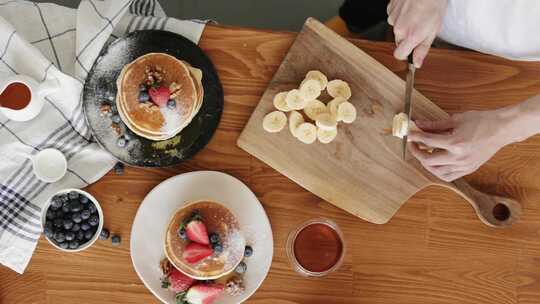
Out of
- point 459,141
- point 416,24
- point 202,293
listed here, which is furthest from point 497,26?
point 202,293

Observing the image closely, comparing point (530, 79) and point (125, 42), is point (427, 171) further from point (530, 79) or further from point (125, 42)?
point (125, 42)

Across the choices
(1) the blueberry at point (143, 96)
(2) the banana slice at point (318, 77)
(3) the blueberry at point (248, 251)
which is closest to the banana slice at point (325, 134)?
(2) the banana slice at point (318, 77)

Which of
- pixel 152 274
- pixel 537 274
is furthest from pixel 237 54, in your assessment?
pixel 537 274

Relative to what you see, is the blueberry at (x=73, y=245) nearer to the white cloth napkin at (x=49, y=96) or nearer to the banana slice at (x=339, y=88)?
the white cloth napkin at (x=49, y=96)

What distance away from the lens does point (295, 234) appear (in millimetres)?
1347

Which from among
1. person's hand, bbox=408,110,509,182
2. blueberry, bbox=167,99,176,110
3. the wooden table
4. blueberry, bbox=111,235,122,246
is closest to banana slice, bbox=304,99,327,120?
the wooden table

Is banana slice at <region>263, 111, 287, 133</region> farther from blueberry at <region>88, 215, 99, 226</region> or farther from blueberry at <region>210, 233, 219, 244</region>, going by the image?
blueberry at <region>88, 215, 99, 226</region>

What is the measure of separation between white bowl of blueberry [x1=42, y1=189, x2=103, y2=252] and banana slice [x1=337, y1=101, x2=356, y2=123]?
0.66m

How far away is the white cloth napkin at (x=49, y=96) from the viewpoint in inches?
50.9

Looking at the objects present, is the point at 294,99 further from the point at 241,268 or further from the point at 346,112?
the point at 241,268

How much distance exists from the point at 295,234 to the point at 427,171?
15.5 inches

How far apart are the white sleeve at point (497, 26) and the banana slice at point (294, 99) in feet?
1.36

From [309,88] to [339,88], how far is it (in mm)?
86

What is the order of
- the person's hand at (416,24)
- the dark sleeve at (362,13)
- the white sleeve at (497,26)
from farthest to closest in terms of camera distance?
the dark sleeve at (362,13) < the person's hand at (416,24) < the white sleeve at (497,26)
